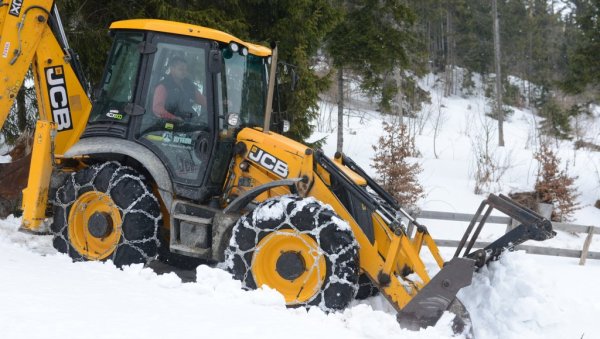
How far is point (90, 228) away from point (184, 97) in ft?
5.47

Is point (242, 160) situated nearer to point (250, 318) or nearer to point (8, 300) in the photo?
point (250, 318)

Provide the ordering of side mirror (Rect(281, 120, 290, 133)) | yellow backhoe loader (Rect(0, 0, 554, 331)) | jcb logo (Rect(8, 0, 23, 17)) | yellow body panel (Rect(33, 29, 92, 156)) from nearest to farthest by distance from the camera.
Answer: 1. yellow backhoe loader (Rect(0, 0, 554, 331))
2. jcb logo (Rect(8, 0, 23, 17))
3. yellow body panel (Rect(33, 29, 92, 156))
4. side mirror (Rect(281, 120, 290, 133))

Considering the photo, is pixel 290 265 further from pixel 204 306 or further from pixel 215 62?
pixel 215 62

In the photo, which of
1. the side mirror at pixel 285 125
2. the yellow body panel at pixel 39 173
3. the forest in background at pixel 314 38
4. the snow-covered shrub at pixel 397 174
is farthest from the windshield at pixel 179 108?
the snow-covered shrub at pixel 397 174

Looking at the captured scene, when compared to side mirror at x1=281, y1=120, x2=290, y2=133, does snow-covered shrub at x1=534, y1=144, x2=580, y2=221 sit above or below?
below

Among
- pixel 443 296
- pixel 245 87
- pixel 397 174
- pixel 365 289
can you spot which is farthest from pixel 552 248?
pixel 245 87

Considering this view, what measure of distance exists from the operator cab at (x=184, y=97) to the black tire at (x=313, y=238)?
0.90 m

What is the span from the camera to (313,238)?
533cm

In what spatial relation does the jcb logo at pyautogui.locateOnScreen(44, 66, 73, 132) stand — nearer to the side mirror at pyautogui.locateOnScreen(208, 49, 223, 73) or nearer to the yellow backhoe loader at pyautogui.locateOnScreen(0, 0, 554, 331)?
the yellow backhoe loader at pyautogui.locateOnScreen(0, 0, 554, 331)

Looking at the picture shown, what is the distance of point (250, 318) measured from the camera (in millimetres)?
4445

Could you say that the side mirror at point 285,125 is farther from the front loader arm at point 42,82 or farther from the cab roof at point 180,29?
the front loader arm at point 42,82

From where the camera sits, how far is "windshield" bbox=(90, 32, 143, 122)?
20.9 feet

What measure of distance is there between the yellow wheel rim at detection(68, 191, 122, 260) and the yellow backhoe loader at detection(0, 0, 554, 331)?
13mm

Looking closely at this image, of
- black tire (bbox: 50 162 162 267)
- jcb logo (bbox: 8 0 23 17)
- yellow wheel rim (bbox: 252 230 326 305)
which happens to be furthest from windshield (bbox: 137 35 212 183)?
jcb logo (bbox: 8 0 23 17)
